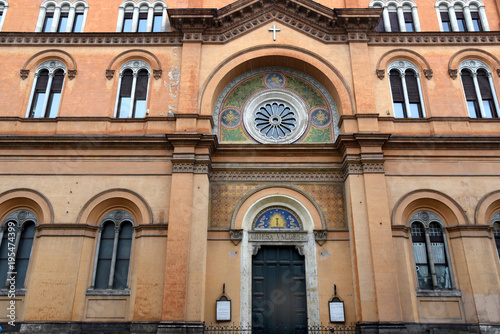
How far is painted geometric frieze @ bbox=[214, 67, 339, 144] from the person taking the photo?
16.4 metres

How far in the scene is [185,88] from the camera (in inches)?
624

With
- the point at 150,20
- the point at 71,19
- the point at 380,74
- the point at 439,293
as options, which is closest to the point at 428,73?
the point at 380,74

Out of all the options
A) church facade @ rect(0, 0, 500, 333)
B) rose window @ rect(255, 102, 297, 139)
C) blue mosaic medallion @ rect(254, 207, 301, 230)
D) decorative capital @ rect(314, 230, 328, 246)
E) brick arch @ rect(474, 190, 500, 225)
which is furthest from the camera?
rose window @ rect(255, 102, 297, 139)

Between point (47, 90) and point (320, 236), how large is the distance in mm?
12592

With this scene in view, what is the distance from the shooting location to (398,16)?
59.1 feet

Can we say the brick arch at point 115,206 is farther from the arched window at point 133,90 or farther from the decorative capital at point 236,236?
the arched window at point 133,90

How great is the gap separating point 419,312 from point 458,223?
11.5 feet

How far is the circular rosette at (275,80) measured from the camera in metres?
17.4

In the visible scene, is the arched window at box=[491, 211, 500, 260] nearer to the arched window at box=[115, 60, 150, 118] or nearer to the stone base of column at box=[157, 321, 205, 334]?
the stone base of column at box=[157, 321, 205, 334]

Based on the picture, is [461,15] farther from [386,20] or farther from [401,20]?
[386,20]

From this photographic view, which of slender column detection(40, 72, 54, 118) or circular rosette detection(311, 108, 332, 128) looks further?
circular rosette detection(311, 108, 332, 128)

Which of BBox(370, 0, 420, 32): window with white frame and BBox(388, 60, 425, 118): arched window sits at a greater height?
BBox(370, 0, 420, 32): window with white frame

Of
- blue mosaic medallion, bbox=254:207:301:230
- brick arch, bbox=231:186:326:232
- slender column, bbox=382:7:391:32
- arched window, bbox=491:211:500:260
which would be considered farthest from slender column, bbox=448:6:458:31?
blue mosaic medallion, bbox=254:207:301:230

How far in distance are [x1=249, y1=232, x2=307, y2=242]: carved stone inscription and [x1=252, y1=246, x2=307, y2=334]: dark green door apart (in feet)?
1.23
